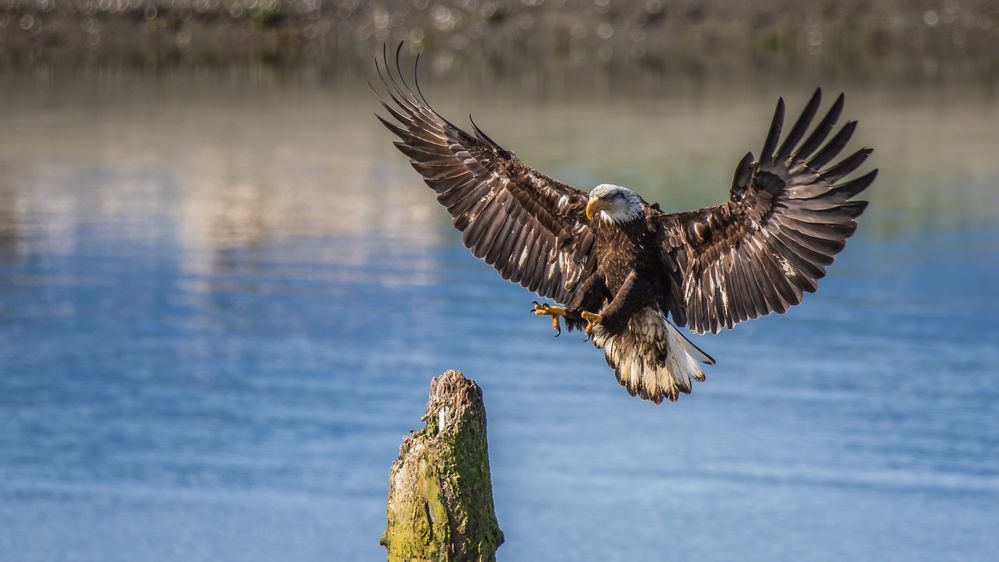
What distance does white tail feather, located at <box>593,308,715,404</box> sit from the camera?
8.18 meters

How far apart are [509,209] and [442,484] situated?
7.58ft

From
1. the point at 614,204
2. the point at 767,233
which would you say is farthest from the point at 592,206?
the point at 767,233

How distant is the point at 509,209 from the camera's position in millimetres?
8711

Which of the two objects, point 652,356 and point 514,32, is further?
point 514,32

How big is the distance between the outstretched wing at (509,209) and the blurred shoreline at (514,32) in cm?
3097

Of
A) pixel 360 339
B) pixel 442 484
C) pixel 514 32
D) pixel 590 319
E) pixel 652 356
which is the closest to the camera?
pixel 442 484

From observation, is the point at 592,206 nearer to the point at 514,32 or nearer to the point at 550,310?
the point at 550,310

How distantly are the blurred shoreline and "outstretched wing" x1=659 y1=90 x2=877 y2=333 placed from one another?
31.8 metres

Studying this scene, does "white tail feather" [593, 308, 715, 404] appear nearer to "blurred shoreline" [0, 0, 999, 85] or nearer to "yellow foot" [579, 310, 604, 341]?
"yellow foot" [579, 310, 604, 341]

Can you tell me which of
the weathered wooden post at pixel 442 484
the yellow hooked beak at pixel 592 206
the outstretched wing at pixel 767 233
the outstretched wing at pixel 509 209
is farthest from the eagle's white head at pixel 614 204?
the weathered wooden post at pixel 442 484

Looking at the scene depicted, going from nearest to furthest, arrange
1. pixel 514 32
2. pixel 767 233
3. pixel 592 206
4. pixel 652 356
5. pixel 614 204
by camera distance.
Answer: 1. pixel 767 233
2. pixel 592 206
3. pixel 614 204
4. pixel 652 356
5. pixel 514 32

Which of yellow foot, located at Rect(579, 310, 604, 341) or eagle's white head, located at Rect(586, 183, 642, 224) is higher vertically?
eagle's white head, located at Rect(586, 183, 642, 224)

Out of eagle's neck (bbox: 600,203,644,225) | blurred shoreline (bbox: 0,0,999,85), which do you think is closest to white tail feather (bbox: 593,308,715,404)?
eagle's neck (bbox: 600,203,644,225)

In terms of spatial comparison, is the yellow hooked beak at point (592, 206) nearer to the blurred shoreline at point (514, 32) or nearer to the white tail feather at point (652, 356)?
the white tail feather at point (652, 356)
